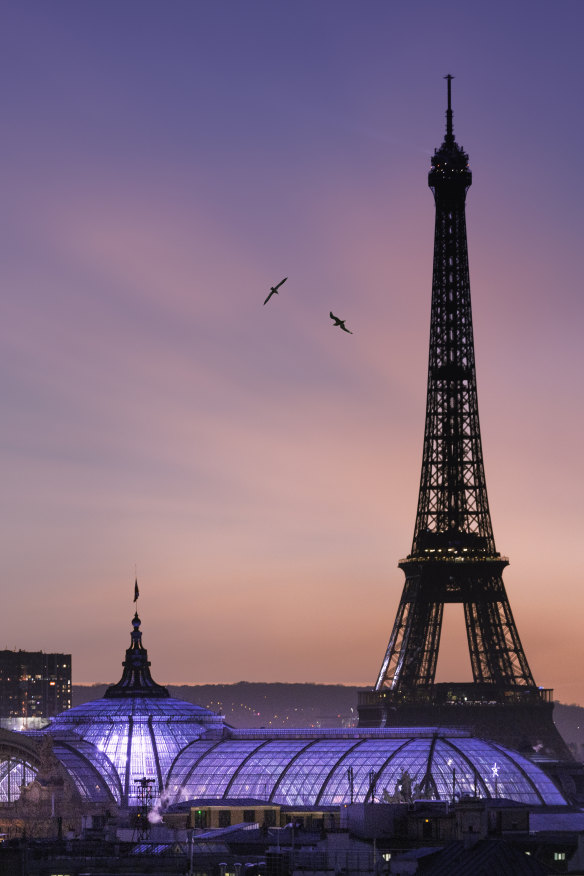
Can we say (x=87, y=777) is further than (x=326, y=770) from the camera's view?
Yes

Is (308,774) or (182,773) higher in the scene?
(182,773)

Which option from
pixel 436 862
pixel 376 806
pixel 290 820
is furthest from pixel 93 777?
pixel 436 862

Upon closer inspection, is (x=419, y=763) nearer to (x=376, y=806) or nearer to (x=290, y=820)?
(x=290, y=820)

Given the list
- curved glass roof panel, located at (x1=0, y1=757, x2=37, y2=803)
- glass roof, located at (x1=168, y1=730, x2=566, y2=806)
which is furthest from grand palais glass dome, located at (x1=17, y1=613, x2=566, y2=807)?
curved glass roof panel, located at (x1=0, y1=757, x2=37, y2=803)

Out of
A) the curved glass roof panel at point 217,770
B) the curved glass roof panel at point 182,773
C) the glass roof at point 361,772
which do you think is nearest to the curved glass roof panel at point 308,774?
the glass roof at point 361,772

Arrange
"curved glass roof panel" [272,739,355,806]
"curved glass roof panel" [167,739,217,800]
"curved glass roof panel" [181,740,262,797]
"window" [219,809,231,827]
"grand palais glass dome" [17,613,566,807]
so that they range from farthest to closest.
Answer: "curved glass roof panel" [167,739,217,800] < "curved glass roof panel" [181,740,262,797] < "curved glass roof panel" [272,739,355,806] < "grand palais glass dome" [17,613,566,807] < "window" [219,809,231,827]

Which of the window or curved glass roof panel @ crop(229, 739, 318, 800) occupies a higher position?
curved glass roof panel @ crop(229, 739, 318, 800)

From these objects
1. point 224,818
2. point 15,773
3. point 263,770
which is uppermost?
point 263,770

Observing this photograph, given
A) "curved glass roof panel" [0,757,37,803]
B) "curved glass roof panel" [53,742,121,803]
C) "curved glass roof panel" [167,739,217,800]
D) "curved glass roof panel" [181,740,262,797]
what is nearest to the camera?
"curved glass roof panel" [0,757,37,803]

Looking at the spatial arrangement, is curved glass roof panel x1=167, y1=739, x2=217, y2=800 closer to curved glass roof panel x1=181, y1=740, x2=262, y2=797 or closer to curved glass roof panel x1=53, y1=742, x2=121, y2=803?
curved glass roof panel x1=181, y1=740, x2=262, y2=797

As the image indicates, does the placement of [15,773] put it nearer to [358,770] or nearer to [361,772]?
[358,770]

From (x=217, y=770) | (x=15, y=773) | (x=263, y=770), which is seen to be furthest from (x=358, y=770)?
(x=15, y=773)
